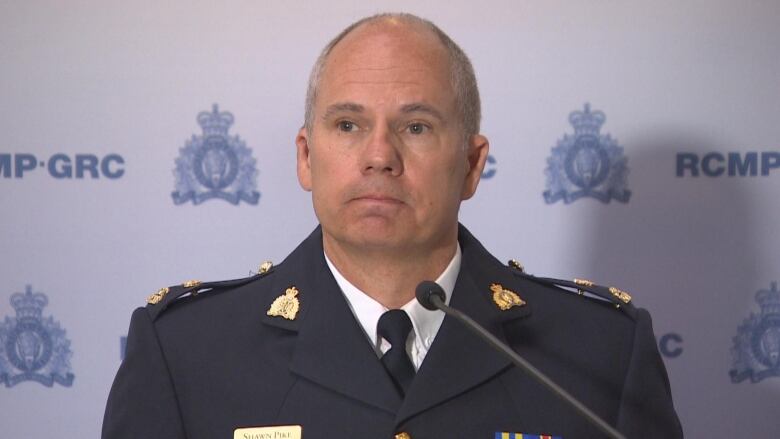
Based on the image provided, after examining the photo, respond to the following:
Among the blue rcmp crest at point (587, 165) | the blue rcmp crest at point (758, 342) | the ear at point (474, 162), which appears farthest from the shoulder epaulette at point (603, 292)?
the blue rcmp crest at point (758, 342)

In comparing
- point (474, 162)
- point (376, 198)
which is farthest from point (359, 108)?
point (474, 162)

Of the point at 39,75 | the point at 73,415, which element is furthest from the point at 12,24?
the point at 73,415

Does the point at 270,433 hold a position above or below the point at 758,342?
below

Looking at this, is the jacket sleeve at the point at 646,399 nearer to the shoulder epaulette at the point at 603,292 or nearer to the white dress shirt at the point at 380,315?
the shoulder epaulette at the point at 603,292

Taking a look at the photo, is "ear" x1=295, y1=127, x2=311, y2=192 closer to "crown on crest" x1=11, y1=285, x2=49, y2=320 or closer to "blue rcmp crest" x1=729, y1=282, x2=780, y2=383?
"crown on crest" x1=11, y1=285, x2=49, y2=320

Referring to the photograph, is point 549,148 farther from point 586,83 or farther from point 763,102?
point 763,102

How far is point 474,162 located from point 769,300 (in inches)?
30.8

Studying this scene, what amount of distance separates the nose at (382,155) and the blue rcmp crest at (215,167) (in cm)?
62

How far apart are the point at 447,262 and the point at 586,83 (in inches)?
24.6

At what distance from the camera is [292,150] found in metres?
2.05

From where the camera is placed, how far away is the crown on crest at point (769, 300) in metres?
2.11

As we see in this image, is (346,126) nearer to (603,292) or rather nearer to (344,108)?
(344,108)

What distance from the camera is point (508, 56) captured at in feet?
6.81

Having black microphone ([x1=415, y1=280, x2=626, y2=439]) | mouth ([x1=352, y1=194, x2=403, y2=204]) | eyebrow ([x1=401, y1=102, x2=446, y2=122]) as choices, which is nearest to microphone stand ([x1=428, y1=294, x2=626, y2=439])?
black microphone ([x1=415, y1=280, x2=626, y2=439])
